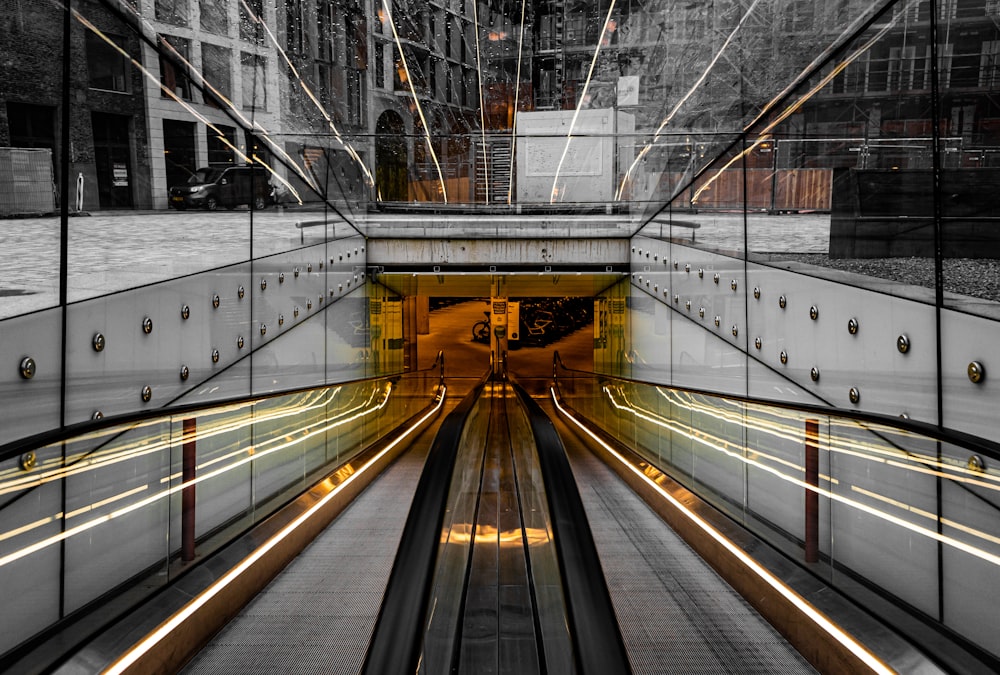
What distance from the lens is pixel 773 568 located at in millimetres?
3547

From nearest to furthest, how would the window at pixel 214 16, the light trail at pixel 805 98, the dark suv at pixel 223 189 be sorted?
the light trail at pixel 805 98 < the dark suv at pixel 223 189 < the window at pixel 214 16

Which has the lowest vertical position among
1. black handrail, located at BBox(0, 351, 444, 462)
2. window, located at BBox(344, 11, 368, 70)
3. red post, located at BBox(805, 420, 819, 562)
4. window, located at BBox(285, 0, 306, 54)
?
red post, located at BBox(805, 420, 819, 562)

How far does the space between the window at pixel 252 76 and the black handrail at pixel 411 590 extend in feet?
60.8

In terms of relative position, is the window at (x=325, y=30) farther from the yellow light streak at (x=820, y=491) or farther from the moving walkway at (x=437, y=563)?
the moving walkway at (x=437, y=563)

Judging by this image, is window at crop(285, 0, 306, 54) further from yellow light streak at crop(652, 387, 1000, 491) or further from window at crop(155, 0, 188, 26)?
yellow light streak at crop(652, 387, 1000, 491)

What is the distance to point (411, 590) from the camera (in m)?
2.36

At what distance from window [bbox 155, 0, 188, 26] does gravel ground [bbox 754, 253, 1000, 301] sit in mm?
18806

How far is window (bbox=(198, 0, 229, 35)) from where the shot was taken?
19.1 metres

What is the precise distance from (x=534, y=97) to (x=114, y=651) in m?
26.5

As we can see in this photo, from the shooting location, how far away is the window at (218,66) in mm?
17623

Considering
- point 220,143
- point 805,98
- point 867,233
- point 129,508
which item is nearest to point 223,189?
point 220,143

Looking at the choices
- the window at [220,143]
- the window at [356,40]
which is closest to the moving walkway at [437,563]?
the window at [220,143]

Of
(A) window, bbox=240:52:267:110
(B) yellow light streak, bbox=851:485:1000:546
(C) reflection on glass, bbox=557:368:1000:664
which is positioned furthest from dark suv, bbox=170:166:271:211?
(A) window, bbox=240:52:267:110

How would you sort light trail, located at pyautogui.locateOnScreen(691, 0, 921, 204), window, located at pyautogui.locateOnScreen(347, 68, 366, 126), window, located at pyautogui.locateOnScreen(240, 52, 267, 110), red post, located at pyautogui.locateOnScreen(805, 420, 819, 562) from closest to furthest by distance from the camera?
red post, located at pyautogui.locateOnScreen(805, 420, 819, 562), light trail, located at pyautogui.locateOnScreen(691, 0, 921, 204), window, located at pyautogui.locateOnScreen(240, 52, 267, 110), window, located at pyautogui.locateOnScreen(347, 68, 366, 126)
